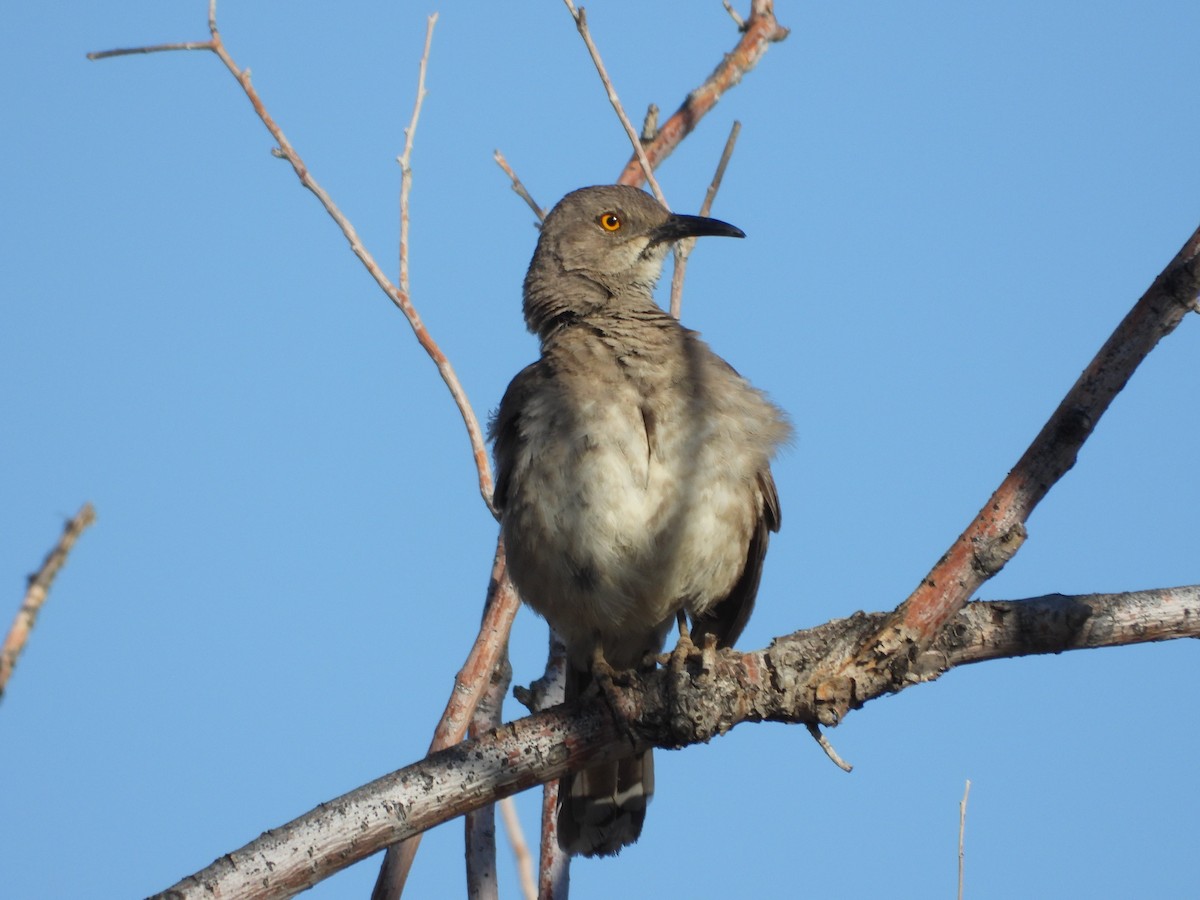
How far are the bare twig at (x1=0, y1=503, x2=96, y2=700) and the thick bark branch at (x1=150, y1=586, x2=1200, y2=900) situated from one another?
225cm

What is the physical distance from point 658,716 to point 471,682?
1156mm

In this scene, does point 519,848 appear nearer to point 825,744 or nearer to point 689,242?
point 825,744

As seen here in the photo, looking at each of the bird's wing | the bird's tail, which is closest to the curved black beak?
the bird's wing

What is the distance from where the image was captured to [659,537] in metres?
5.30

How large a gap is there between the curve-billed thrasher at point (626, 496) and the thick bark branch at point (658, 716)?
77 cm

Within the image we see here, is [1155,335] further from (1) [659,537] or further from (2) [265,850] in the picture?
(2) [265,850]

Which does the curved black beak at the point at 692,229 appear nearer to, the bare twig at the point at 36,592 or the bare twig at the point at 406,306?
the bare twig at the point at 406,306

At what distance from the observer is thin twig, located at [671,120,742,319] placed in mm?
6492

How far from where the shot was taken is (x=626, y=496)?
523cm

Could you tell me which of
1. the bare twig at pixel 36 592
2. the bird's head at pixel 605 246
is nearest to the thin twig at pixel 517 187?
the bird's head at pixel 605 246

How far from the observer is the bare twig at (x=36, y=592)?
1.55m

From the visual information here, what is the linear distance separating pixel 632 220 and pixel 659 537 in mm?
2233

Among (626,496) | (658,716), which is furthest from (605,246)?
(658,716)

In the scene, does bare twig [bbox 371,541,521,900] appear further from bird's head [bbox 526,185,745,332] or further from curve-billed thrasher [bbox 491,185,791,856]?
bird's head [bbox 526,185,745,332]
